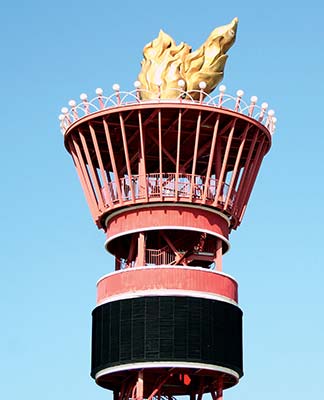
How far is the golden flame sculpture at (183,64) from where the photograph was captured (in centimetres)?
8800

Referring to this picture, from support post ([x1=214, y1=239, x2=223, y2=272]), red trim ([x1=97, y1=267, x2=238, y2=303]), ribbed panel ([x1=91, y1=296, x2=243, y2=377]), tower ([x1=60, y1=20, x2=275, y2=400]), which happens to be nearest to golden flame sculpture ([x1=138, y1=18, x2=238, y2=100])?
tower ([x1=60, y1=20, x2=275, y2=400])

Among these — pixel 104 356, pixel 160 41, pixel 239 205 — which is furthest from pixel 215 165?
pixel 104 356

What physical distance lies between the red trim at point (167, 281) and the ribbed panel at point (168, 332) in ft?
2.81

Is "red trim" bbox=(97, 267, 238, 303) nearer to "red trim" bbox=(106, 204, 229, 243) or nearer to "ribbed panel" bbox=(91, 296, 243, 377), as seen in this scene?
"ribbed panel" bbox=(91, 296, 243, 377)

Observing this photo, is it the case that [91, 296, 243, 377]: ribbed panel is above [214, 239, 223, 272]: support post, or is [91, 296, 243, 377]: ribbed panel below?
below

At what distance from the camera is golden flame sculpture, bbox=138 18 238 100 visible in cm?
8800

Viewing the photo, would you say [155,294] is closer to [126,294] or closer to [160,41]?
[126,294]

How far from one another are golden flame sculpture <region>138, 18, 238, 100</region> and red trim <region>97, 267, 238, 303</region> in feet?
42.8

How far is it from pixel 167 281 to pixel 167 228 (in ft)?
13.0

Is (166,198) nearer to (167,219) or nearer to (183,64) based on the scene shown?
(167,219)

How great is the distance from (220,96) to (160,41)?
779 centimetres

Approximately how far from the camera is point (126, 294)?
274ft

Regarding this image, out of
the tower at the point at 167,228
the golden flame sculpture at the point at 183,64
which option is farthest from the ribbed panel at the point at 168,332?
the golden flame sculpture at the point at 183,64

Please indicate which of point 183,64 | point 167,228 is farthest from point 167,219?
point 183,64
